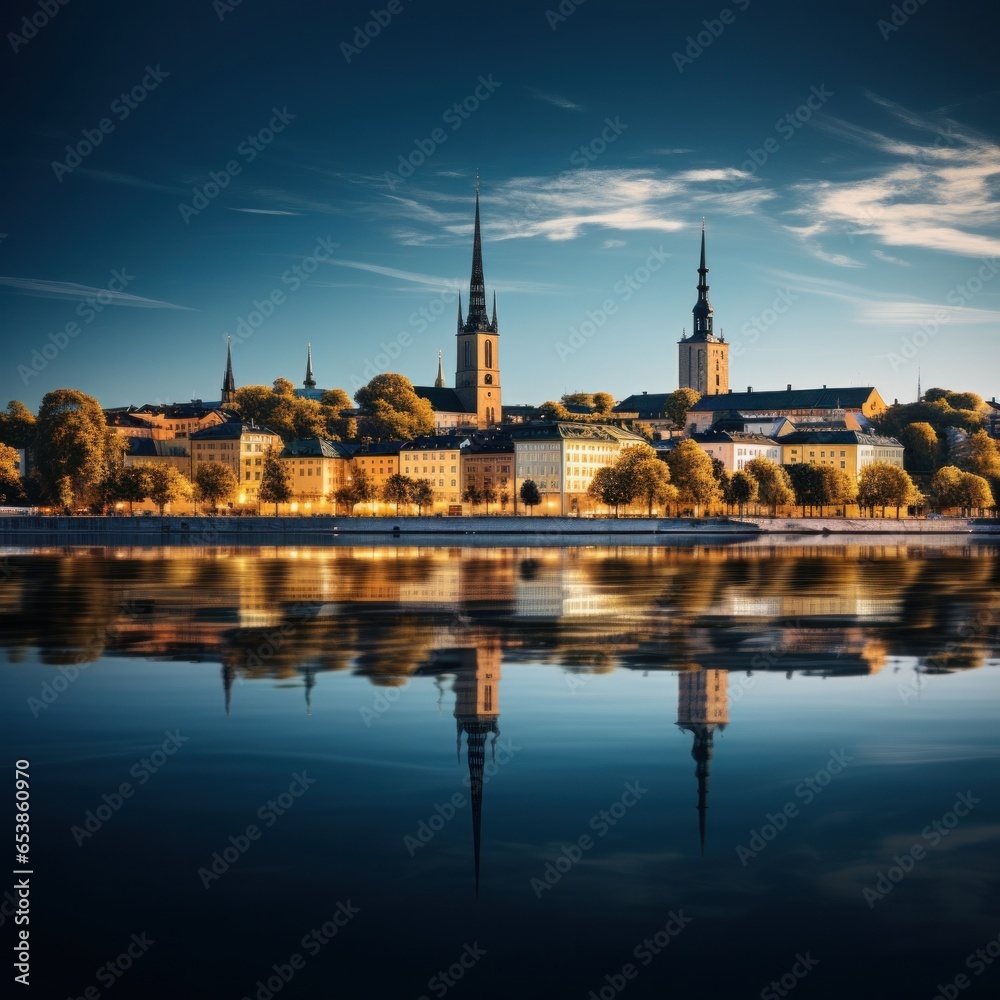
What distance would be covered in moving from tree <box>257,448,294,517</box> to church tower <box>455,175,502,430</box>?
187ft

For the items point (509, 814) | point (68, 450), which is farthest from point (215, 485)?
point (509, 814)

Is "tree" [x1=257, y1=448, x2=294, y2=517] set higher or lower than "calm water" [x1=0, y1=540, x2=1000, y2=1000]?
higher

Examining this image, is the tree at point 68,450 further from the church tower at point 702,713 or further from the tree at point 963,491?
the church tower at point 702,713

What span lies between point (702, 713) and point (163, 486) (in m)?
104

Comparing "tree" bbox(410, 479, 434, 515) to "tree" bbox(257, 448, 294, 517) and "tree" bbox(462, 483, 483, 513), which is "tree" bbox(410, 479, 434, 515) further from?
"tree" bbox(257, 448, 294, 517)

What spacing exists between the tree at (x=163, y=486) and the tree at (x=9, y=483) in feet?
62.8

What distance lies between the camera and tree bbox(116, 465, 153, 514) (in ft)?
373

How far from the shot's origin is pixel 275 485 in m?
A: 128

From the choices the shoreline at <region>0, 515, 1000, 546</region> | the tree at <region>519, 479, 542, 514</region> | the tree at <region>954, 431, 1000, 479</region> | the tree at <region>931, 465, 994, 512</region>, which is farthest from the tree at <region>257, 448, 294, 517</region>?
the tree at <region>954, 431, 1000, 479</region>

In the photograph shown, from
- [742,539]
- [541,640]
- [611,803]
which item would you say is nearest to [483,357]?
[742,539]

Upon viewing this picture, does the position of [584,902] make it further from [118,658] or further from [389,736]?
[118,658]

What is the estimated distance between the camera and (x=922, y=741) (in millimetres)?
15297

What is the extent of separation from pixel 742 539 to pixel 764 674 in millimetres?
78258

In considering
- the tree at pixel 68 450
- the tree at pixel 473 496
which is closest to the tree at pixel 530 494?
the tree at pixel 473 496
